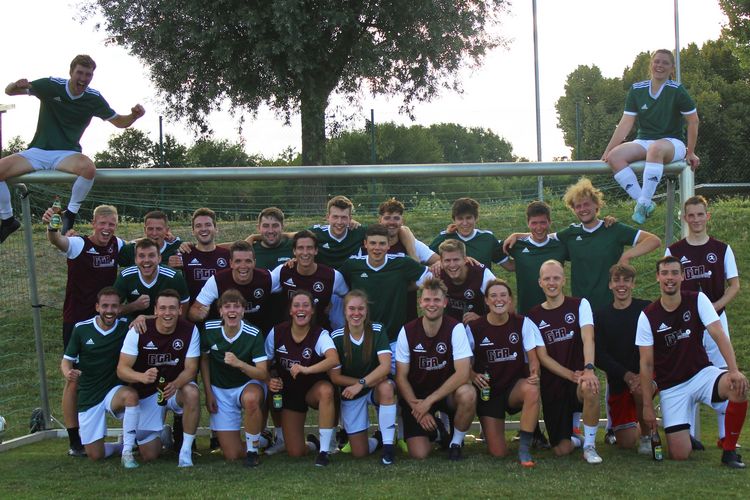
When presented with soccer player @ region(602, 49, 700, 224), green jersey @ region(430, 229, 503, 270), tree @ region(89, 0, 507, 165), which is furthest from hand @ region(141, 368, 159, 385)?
tree @ region(89, 0, 507, 165)

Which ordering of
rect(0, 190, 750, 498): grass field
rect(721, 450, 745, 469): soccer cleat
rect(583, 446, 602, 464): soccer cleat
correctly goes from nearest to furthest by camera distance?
rect(0, 190, 750, 498): grass field < rect(721, 450, 745, 469): soccer cleat < rect(583, 446, 602, 464): soccer cleat

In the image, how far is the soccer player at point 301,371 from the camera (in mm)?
5742

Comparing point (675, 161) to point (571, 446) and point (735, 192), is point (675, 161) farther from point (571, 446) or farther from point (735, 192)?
point (735, 192)

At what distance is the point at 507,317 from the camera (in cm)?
580

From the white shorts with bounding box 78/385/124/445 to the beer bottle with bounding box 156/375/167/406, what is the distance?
0.29 m

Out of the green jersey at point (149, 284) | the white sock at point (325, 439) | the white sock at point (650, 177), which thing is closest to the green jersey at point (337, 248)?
the green jersey at point (149, 284)

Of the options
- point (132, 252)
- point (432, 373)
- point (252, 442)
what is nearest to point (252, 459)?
point (252, 442)

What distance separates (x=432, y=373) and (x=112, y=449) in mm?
2299

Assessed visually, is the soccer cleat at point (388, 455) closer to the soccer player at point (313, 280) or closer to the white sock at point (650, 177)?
the soccer player at point (313, 280)

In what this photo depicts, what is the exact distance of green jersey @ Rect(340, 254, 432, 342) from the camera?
20.3ft

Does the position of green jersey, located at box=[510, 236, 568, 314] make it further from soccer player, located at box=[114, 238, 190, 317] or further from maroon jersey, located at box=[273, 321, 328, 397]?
soccer player, located at box=[114, 238, 190, 317]

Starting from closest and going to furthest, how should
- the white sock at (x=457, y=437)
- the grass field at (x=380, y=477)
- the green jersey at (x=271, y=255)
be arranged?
the grass field at (x=380, y=477)
the white sock at (x=457, y=437)
the green jersey at (x=271, y=255)

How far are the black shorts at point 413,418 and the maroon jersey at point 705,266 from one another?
6.13ft

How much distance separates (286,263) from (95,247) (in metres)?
1.43
